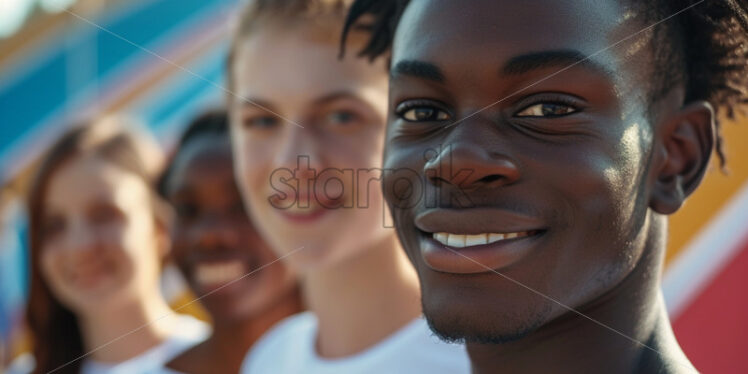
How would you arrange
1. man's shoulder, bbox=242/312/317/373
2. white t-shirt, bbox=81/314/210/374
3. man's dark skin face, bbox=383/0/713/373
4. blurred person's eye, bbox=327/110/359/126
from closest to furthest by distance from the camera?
man's dark skin face, bbox=383/0/713/373, blurred person's eye, bbox=327/110/359/126, man's shoulder, bbox=242/312/317/373, white t-shirt, bbox=81/314/210/374

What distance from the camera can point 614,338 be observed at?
1.24m

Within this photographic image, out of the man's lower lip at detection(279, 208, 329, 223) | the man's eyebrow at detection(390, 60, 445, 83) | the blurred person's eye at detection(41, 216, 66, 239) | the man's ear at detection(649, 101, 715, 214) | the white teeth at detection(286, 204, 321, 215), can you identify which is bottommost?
the blurred person's eye at detection(41, 216, 66, 239)

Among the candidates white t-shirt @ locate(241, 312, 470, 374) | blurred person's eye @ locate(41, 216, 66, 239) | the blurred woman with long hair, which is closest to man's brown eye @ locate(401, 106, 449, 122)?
white t-shirt @ locate(241, 312, 470, 374)

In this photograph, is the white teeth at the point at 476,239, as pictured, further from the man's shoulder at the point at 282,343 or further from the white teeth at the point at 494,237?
the man's shoulder at the point at 282,343

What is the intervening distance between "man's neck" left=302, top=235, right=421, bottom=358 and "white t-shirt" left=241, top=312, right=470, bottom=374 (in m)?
0.03

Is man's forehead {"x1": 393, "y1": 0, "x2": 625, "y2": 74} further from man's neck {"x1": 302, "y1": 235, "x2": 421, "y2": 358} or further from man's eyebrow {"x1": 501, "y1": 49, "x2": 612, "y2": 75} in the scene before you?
man's neck {"x1": 302, "y1": 235, "x2": 421, "y2": 358}

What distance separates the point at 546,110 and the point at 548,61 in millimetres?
70

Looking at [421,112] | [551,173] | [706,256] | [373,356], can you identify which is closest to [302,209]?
[373,356]

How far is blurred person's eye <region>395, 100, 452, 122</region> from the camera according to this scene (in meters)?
1.30

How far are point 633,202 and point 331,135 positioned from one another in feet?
2.86

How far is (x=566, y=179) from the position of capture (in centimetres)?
114

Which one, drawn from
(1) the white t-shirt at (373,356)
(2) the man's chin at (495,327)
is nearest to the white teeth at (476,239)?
(2) the man's chin at (495,327)

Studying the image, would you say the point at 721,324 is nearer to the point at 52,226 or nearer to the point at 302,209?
the point at 302,209

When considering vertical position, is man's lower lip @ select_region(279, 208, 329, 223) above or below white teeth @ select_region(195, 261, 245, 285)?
above
